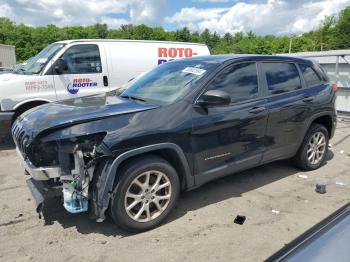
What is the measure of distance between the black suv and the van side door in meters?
2.98

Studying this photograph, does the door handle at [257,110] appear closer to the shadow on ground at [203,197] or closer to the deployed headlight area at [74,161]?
the shadow on ground at [203,197]

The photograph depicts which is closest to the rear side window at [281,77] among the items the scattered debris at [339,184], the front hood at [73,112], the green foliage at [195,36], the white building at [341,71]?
the scattered debris at [339,184]

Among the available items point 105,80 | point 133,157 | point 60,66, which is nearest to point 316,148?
point 133,157

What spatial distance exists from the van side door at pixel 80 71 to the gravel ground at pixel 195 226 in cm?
270

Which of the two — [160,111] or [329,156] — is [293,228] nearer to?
[160,111]

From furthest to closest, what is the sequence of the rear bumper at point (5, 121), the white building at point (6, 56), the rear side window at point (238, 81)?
the white building at point (6, 56) → the rear bumper at point (5, 121) → the rear side window at point (238, 81)

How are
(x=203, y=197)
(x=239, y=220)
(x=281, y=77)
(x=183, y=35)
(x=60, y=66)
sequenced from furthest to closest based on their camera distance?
(x=183, y=35)
(x=60, y=66)
(x=281, y=77)
(x=203, y=197)
(x=239, y=220)

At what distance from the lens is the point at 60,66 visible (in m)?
7.48

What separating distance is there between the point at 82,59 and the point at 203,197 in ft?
15.0

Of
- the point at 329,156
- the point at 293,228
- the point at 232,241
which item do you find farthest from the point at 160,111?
the point at 329,156

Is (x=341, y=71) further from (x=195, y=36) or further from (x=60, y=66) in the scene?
(x=195, y=36)

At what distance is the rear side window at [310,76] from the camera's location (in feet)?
18.1

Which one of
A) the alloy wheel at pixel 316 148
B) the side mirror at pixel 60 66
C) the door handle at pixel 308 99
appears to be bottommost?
the alloy wheel at pixel 316 148

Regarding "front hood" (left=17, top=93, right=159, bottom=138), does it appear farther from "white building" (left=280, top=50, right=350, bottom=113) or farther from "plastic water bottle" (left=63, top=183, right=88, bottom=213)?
"white building" (left=280, top=50, right=350, bottom=113)
